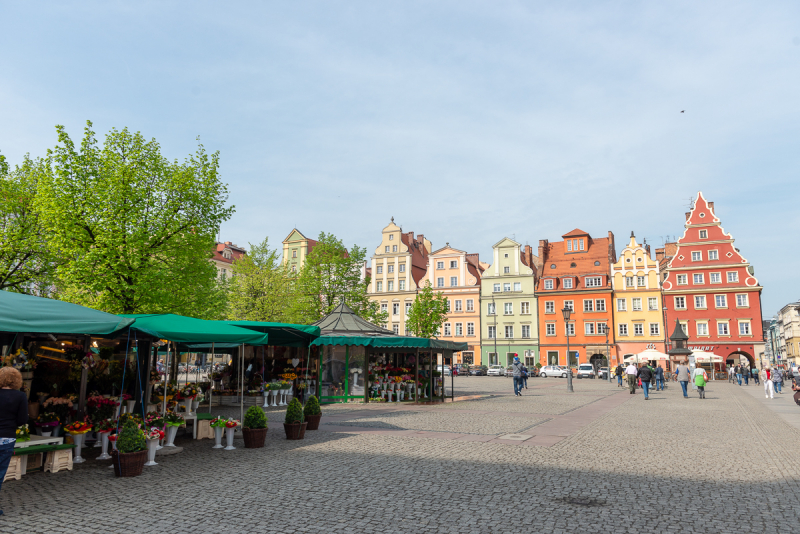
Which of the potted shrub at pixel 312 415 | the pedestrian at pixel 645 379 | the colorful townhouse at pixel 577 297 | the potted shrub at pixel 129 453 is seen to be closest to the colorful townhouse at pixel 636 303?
the colorful townhouse at pixel 577 297

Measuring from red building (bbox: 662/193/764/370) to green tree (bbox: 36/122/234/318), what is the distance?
5103 centimetres

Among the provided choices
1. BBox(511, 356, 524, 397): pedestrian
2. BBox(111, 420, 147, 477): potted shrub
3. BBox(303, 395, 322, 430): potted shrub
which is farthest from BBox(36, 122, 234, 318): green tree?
BBox(511, 356, 524, 397): pedestrian

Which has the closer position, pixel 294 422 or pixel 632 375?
pixel 294 422

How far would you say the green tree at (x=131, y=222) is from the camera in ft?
63.9

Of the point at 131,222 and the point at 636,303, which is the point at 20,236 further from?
the point at 636,303

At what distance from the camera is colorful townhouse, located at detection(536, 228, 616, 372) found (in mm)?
61312

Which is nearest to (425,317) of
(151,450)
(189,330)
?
(189,330)

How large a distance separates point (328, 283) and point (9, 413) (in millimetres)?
40354

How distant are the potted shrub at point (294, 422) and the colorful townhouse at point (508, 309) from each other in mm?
54708

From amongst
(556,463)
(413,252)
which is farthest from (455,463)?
(413,252)

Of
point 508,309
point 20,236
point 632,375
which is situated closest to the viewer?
point 20,236

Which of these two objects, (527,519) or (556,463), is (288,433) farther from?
(527,519)

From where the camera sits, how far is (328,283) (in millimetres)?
46562

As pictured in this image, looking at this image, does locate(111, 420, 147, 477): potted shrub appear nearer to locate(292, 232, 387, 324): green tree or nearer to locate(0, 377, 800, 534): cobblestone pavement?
locate(0, 377, 800, 534): cobblestone pavement
